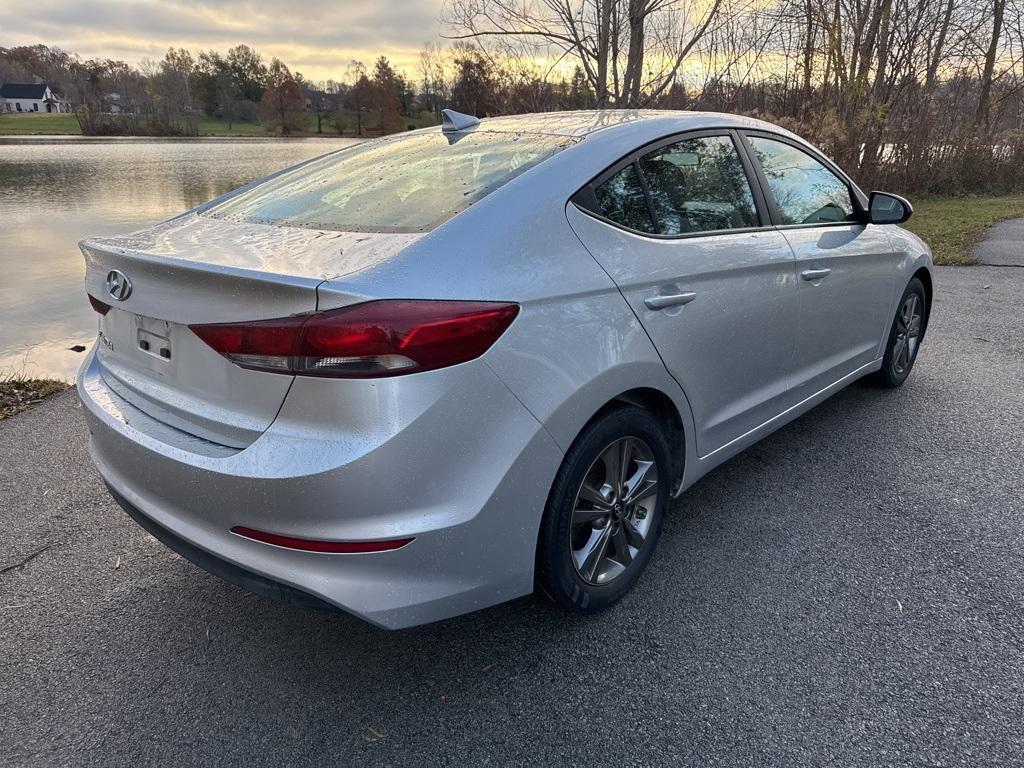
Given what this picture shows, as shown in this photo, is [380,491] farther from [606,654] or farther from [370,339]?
[606,654]

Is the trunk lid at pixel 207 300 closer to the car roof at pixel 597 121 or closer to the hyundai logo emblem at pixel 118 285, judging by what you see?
the hyundai logo emblem at pixel 118 285

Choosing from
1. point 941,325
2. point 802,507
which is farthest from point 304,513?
point 941,325

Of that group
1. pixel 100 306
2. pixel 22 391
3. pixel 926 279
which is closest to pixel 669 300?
pixel 100 306

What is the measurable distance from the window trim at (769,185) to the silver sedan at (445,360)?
0.12m

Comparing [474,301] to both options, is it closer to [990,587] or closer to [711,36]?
[990,587]

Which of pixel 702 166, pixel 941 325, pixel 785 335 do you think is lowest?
pixel 941 325

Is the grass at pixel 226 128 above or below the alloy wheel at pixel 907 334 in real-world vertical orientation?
above

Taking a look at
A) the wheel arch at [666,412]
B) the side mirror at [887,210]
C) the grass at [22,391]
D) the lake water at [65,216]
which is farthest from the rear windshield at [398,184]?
the lake water at [65,216]

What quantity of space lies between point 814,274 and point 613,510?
1.58 m

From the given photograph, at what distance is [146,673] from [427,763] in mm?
979

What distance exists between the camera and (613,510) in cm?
240

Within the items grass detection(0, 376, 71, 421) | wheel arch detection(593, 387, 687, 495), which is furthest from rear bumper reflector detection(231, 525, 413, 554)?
grass detection(0, 376, 71, 421)

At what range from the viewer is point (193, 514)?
197 cm

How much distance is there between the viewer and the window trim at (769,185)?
122 inches
